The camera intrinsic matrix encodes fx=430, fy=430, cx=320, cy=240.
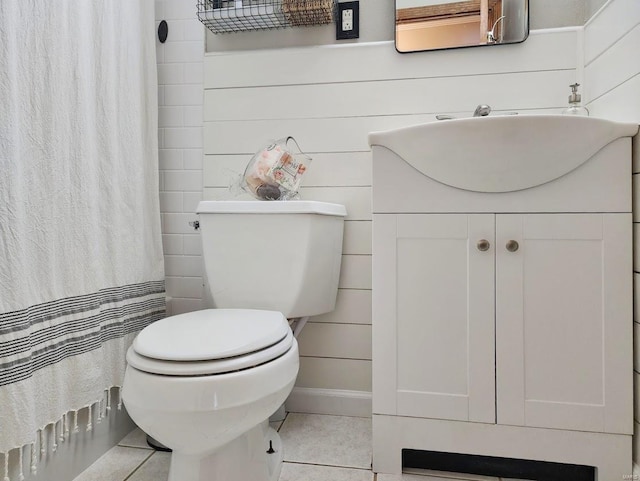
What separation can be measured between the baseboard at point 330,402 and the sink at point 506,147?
34.8 inches

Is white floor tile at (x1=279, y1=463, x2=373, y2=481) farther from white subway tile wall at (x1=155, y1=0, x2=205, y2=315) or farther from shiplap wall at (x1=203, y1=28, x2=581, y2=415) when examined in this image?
white subway tile wall at (x1=155, y1=0, x2=205, y2=315)

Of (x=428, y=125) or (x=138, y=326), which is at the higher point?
(x=428, y=125)

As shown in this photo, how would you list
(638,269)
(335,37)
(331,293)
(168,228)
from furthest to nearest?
1. (168,228)
2. (335,37)
3. (331,293)
4. (638,269)

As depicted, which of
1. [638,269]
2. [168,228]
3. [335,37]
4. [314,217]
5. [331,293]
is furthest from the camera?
[168,228]

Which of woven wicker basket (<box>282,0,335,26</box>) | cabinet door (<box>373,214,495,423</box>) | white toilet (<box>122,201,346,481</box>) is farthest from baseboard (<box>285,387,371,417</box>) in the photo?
woven wicker basket (<box>282,0,335,26</box>)

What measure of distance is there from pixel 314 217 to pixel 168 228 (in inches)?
27.9

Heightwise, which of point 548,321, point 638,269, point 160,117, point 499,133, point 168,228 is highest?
point 160,117

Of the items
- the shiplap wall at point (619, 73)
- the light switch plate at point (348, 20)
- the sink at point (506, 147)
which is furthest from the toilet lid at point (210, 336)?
the light switch plate at point (348, 20)

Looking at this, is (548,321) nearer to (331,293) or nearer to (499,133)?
(499,133)

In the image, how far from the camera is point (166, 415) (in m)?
0.84

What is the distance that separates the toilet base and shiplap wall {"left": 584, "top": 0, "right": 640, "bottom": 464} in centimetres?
93

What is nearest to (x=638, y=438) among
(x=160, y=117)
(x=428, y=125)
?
(x=428, y=125)

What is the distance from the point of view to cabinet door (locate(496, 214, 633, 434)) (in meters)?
1.05

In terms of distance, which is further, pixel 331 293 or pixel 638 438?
pixel 331 293
